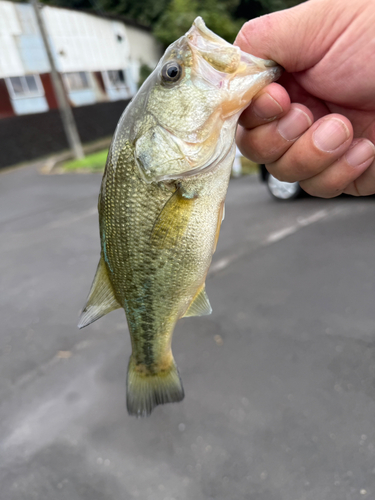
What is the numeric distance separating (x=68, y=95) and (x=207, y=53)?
21660mm

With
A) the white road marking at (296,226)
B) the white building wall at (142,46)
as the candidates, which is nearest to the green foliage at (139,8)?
the white building wall at (142,46)

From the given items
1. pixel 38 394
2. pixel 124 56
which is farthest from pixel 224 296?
pixel 124 56

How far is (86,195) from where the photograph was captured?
10430 mm

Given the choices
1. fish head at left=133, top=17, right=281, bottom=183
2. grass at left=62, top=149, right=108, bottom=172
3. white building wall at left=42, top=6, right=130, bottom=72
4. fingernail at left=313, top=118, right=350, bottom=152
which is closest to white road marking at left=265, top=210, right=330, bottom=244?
fingernail at left=313, top=118, right=350, bottom=152

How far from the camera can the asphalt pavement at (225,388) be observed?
247cm

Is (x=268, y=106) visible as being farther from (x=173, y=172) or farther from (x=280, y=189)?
(x=280, y=189)

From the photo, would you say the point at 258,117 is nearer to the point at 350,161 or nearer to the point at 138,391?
the point at 350,161

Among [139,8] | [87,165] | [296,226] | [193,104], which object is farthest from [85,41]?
[193,104]

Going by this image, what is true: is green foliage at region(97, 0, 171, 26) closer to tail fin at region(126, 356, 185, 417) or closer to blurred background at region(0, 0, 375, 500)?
blurred background at region(0, 0, 375, 500)

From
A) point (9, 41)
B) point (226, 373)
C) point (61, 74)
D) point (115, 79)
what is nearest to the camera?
point (226, 373)

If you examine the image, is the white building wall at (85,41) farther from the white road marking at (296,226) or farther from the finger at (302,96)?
the finger at (302,96)

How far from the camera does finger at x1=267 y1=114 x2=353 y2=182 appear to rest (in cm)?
173

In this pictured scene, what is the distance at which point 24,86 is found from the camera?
1812 centimetres

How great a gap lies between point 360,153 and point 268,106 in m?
0.65
